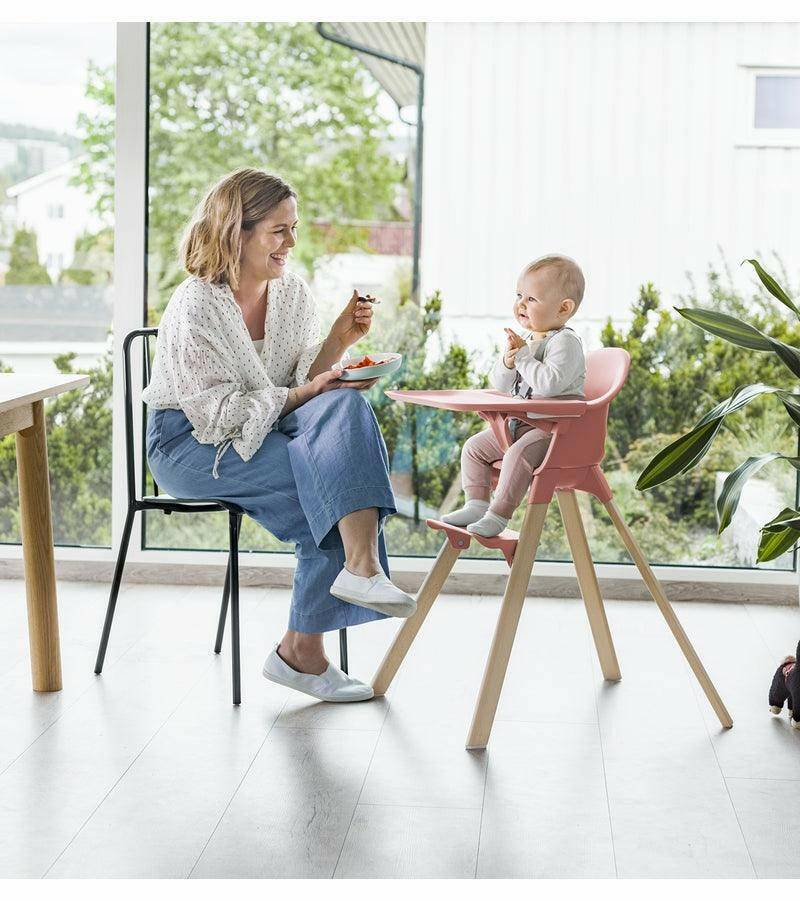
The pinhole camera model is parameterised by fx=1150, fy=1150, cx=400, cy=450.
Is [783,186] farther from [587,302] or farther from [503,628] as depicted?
[503,628]

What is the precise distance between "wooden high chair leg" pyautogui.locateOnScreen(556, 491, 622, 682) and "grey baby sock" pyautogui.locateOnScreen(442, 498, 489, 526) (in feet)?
0.57

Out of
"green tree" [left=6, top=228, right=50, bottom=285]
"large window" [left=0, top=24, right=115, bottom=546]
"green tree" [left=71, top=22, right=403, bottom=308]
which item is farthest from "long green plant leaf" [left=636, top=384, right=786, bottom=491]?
"green tree" [left=6, top=228, right=50, bottom=285]

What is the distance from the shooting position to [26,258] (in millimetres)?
3691

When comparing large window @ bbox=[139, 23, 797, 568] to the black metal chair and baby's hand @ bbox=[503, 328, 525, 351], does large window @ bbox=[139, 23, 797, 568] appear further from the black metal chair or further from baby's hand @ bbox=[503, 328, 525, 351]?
baby's hand @ bbox=[503, 328, 525, 351]

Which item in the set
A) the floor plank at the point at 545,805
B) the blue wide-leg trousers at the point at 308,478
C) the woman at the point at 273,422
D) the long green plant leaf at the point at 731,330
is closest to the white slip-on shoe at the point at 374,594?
the woman at the point at 273,422

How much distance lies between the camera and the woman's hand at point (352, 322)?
2682mm

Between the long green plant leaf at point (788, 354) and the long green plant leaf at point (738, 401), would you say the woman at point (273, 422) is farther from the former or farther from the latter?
the long green plant leaf at point (788, 354)

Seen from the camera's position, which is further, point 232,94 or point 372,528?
point 232,94

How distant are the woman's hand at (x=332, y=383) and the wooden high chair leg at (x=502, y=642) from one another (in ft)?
1.51

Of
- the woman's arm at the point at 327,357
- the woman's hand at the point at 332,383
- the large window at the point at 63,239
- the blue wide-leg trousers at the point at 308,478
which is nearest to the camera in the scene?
the blue wide-leg trousers at the point at 308,478

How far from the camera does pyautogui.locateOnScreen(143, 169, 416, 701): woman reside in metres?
2.44
